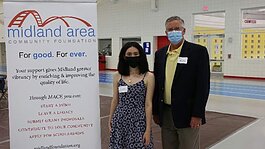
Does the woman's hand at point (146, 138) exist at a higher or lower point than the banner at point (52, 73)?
lower

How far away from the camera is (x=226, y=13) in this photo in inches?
458

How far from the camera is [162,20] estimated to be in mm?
13820

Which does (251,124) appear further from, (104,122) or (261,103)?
(104,122)

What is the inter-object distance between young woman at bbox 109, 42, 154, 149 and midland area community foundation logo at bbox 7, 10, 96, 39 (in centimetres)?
36

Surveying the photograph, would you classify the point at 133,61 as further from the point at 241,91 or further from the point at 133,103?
the point at 241,91

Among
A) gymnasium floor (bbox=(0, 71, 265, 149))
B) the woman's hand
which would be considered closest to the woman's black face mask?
the woman's hand

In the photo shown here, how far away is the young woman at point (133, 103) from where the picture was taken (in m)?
2.16

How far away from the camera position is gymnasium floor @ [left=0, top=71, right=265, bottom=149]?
158 inches

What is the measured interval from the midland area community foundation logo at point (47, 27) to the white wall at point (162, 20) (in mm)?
10239

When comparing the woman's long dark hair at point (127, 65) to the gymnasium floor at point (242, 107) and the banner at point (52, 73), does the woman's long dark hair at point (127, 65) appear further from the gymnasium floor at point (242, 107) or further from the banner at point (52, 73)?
the gymnasium floor at point (242, 107)

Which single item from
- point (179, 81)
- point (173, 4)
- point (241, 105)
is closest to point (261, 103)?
point (241, 105)

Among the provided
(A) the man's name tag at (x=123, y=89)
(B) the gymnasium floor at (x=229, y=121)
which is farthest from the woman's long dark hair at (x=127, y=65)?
(B) the gymnasium floor at (x=229, y=121)

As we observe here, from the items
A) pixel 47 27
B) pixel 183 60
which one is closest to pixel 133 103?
pixel 183 60

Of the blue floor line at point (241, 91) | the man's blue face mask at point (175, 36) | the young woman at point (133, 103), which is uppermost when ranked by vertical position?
the man's blue face mask at point (175, 36)
